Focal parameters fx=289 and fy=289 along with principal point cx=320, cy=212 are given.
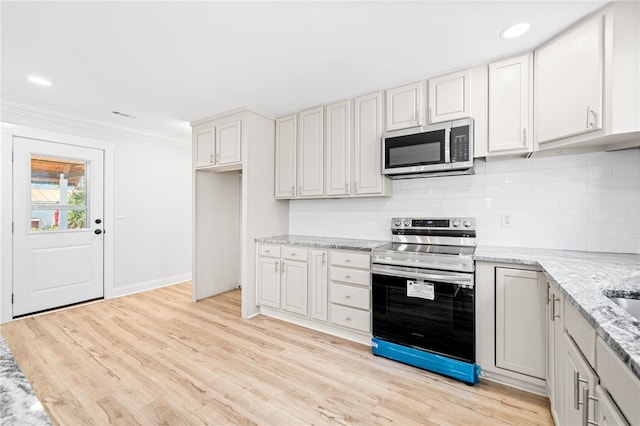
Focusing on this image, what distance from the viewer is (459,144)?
2.36 m

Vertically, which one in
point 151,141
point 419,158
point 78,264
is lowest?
point 78,264

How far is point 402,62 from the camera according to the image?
2.33 meters

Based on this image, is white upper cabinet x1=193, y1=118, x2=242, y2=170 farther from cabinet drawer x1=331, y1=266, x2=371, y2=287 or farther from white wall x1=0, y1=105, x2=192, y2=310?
cabinet drawer x1=331, y1=266, x2=371, y2=287

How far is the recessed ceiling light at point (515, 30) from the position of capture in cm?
187

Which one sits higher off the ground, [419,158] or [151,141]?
[151,141]

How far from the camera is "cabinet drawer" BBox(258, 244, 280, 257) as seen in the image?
10.7 feet

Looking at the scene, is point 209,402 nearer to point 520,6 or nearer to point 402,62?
point 402,62

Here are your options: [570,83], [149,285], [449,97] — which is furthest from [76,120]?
[570,83]

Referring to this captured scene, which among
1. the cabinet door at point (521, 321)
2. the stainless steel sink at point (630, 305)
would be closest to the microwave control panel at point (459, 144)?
the cabinet door at point (521, 321)

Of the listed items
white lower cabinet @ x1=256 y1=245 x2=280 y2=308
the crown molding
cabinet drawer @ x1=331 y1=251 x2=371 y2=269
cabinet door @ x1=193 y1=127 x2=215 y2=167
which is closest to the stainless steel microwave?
cabinet drawer @ x1=331 y1=251 x2=371 y2=269

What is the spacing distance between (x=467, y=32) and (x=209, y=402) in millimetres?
3006

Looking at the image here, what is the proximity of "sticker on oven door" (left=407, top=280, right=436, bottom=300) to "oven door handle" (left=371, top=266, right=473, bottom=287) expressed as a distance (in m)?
0.05

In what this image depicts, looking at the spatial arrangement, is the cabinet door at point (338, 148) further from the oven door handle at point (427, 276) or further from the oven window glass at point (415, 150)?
the oven door handle at point (427, 276)

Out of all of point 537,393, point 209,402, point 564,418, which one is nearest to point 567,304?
point 564,418
